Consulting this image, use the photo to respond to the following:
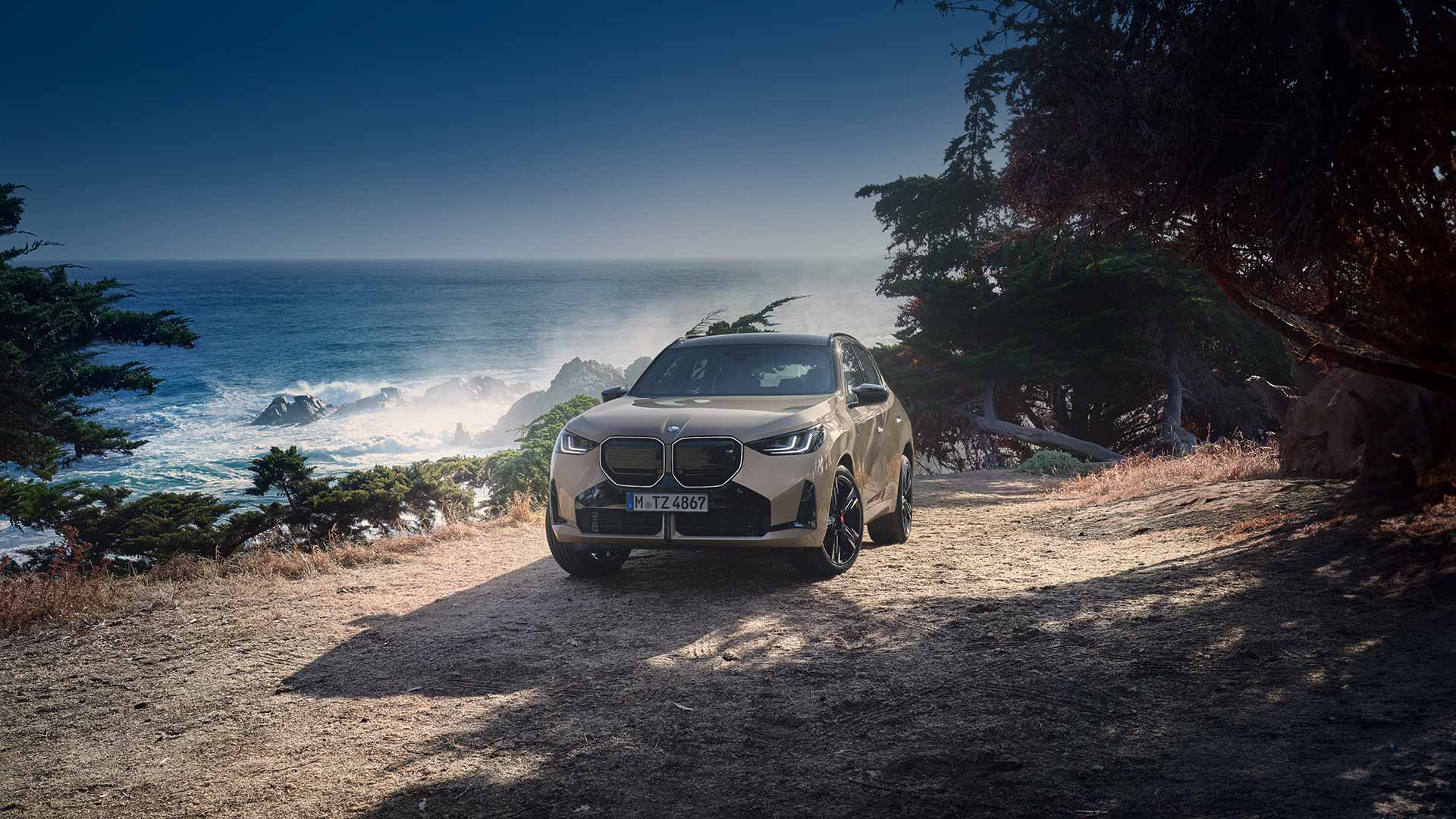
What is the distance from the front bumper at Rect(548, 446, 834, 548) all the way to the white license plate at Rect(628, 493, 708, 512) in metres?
0.03

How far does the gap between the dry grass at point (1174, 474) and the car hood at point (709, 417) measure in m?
6.18

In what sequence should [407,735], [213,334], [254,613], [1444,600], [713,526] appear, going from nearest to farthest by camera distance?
1. [407,735]
2. [1444,600]
3. [713,526]
4. [254,613]
5. [213,334]

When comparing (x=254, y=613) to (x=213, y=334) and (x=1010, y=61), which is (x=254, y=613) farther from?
(x=213, y=334)

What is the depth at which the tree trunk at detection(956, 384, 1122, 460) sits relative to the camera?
73.1 ft

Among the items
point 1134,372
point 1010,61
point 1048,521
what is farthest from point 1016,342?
point 1010,61

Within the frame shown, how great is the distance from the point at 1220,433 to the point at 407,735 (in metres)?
23.0

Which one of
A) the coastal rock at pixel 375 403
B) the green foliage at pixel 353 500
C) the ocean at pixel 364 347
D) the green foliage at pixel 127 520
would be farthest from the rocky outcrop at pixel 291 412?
the green foliage at pixel 353 500

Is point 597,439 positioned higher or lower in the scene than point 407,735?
higher

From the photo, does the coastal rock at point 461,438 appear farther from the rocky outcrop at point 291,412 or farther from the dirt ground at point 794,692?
the dirt ground at point 794,692

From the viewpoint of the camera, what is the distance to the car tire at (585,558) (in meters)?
7.90

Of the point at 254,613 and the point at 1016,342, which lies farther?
the point at 1016,342

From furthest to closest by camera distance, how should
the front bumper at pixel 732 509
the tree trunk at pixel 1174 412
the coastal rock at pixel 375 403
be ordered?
the coastal rock at pixel 375 403 → the tree trunk at pixel 1174 412 → the front bumper at pixel 732 509

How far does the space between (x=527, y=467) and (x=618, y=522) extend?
1096 centimetres

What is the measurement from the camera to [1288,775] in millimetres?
3688
